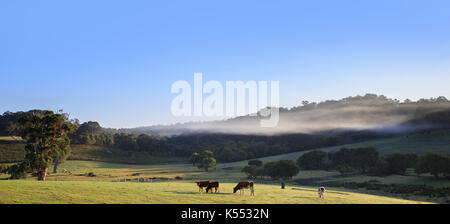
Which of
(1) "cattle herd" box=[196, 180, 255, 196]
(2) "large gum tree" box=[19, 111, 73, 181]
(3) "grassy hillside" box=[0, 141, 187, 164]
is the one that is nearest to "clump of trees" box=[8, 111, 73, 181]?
(2) "large gum tree" box=[19, 111, 73, 181]

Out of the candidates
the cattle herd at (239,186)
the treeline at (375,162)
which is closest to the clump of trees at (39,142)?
the cattle herd at (239,186)

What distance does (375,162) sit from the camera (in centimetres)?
11375

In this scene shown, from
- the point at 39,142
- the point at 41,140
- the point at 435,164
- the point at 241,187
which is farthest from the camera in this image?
the point at 435,164

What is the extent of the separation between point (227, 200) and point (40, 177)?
5570cm

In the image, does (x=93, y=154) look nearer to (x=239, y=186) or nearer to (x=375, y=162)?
(x=375, y=162)

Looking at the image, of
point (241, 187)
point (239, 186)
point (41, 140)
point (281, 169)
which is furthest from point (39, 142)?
point (281, 169)

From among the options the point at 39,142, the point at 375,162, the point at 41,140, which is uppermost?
the point at 41,140

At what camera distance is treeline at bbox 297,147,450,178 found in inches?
3388

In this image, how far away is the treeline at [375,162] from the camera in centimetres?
8606

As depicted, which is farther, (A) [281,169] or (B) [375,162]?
(B) [375,162]

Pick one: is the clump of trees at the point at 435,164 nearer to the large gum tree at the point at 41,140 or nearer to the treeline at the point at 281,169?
the treeline at the point at 281,169

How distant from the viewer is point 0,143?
502ft

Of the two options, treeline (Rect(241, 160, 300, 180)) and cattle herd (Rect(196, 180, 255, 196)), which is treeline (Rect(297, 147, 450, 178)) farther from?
cattle herd (Rect(196, 180, 255, 196))
